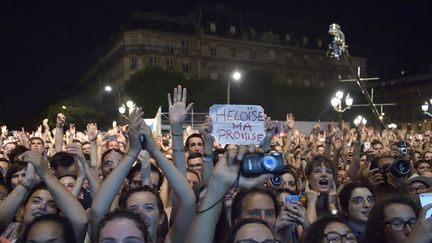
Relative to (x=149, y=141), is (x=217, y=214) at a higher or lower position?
lower

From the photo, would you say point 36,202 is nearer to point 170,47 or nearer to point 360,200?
point 360,200

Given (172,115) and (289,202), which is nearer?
(289,202)

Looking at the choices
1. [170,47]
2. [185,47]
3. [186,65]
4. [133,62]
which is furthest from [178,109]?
[185,47]

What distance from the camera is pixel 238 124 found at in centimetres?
456

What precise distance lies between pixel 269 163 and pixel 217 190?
1.41 ft

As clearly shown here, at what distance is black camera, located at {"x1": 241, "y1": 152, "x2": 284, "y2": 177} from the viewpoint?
10.9 feet

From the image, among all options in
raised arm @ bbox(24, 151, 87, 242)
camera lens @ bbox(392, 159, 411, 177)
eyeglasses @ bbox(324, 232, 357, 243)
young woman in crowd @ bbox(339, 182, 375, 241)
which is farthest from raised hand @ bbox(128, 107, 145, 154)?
camera lens @ bbox(392, 159, 411, 177)

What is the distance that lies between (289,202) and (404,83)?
83619 millimetres

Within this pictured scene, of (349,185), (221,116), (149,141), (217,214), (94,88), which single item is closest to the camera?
(217,214)

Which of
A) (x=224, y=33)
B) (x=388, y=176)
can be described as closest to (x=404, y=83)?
(x=224, y=33)

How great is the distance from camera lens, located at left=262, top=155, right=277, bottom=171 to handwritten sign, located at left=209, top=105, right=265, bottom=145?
94cm

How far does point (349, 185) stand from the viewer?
5.31 metres

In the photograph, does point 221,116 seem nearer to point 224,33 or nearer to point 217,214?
point 217,214

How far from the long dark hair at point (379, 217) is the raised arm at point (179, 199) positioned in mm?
1277
